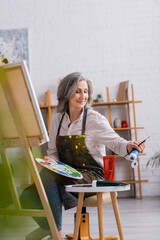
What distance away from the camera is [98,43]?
514 cm

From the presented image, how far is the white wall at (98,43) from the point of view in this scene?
5.09 metres

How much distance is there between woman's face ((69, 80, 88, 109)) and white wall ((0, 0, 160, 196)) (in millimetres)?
2730

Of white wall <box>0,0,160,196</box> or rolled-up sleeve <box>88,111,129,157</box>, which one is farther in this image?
white wall <box>0,0,160,196</box>

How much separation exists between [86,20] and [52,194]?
12.3ft

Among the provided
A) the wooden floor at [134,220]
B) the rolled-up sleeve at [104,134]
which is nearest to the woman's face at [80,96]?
the rolled-up sleeve at [104,134]

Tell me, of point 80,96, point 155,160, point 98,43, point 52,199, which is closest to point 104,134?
point 80,96

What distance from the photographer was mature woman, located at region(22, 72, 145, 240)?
2006 millimetres

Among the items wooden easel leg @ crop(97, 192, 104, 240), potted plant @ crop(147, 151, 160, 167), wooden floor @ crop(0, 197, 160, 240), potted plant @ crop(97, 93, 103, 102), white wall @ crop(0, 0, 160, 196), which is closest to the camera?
wooden easel leg @ crop(97, 192, 104, 240)

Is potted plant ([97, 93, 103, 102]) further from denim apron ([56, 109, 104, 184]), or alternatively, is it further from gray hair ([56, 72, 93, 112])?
denim apron ([56, 109, 104, 184])

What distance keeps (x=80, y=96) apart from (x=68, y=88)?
0.34 feet

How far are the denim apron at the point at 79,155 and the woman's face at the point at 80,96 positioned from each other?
97 mm

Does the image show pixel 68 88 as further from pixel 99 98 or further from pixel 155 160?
pixel 155 160

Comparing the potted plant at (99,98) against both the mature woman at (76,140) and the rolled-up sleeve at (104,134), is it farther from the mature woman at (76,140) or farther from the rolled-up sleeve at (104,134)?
the rolled-up sleeve at (104,134)

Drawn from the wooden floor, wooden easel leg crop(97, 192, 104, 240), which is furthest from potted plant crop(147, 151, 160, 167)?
wooden easel leg crop(97, 192, 104, 240)
